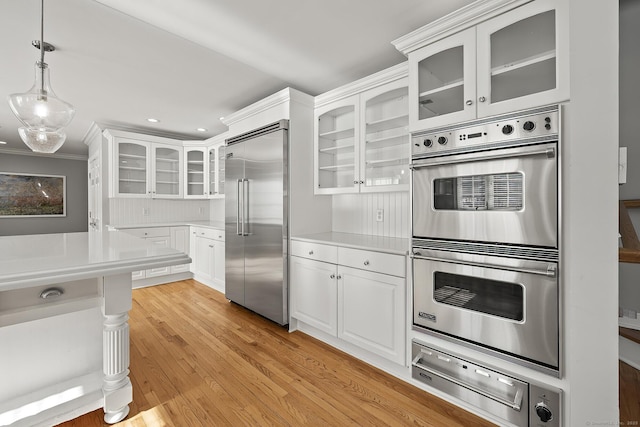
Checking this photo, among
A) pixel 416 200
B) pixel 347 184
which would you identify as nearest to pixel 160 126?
pixel 347 184

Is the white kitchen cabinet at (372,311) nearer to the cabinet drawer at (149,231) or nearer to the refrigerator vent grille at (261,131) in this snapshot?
the refrigerator vent grille at (261,131)

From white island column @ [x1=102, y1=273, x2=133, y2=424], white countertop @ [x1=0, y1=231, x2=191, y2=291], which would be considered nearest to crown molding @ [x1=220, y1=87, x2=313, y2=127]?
white countertop @ [x1=0, y1=231, x2=191, y2=291]

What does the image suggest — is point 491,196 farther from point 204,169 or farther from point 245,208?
point 204,169

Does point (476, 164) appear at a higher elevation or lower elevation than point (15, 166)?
lower

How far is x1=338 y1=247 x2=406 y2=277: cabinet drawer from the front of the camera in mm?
2043

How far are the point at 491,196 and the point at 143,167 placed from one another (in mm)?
4936

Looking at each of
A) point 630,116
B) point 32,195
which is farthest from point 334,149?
point 32,195

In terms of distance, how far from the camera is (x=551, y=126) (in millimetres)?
1439

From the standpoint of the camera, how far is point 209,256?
430cm

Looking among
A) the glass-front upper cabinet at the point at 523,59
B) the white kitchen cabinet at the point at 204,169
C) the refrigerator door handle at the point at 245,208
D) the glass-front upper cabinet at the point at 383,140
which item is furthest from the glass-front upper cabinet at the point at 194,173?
the glass-front upper cabinet at the point at 523,59

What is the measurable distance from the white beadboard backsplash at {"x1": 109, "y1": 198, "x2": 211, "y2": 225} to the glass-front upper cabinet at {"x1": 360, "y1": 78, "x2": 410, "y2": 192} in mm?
4044

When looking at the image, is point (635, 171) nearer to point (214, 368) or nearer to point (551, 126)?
point (551, 126)

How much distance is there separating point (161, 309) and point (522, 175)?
3734 mm

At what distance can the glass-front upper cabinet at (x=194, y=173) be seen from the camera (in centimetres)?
506
